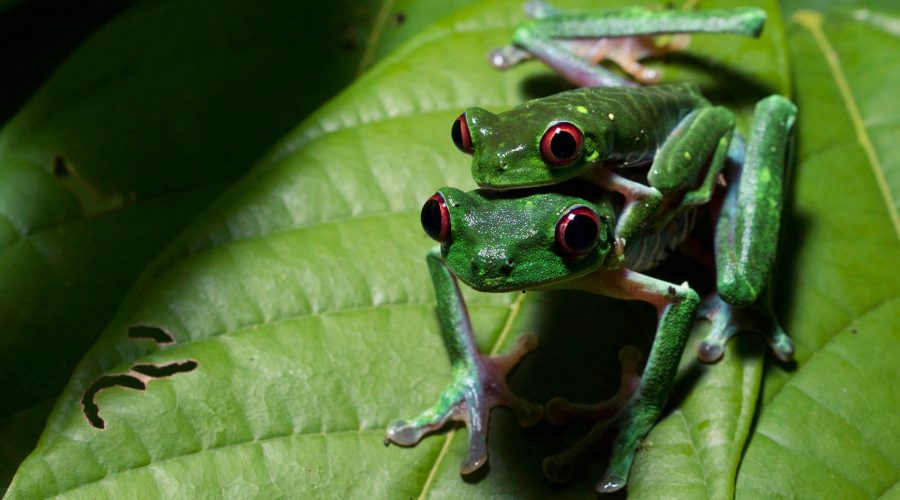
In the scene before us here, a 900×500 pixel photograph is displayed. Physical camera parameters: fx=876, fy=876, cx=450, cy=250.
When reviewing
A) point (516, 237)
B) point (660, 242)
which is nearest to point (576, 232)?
point (516, 237)

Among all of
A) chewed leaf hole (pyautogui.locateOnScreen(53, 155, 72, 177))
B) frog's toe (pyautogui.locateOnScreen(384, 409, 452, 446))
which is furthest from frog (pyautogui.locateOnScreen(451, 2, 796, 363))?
chewed leaf hole (pyautogui.locateOnScreen(53, 155, 72, 177))

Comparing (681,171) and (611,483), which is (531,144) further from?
(611,483)

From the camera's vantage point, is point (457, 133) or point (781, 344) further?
point (781, 344)

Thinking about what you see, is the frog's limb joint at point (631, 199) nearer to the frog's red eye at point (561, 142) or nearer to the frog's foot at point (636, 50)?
the frog's red eye at point (561, 142)

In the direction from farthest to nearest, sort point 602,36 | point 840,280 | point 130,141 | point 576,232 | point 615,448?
point 130,141 → point 602,36 → point 840,280 → point 615,448 → point 576,232

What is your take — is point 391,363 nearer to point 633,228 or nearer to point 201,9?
point 633,228

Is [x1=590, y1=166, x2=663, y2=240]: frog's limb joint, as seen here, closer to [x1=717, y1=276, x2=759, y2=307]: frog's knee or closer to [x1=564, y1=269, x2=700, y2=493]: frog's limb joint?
[x1=564, y1=269, x2=700, y2=493]: frog's limb joint
